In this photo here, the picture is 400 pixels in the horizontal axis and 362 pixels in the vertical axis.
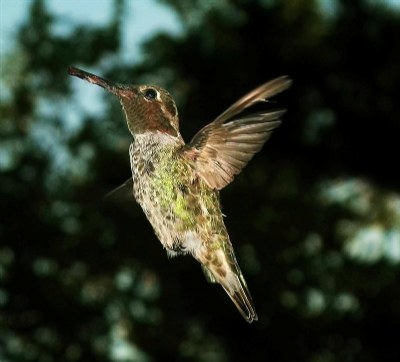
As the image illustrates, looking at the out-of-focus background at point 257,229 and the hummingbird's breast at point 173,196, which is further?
the out-of-focus background at point 257,229

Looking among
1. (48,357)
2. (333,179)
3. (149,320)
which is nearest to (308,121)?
(333,179)

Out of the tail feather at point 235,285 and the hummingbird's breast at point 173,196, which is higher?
the hummingbird's breast at point 173,196

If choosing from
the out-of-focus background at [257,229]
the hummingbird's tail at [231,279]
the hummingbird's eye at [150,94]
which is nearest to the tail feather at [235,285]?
the hummingbird's tail at [231,279]

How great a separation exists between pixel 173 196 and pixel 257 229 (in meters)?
3.51

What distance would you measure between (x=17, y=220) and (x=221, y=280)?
4.24 metres

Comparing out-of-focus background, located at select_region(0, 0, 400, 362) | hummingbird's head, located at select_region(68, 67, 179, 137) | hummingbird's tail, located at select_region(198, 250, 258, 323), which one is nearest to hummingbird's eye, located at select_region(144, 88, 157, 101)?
hummingbird's head, located at select_region(68, 67, 179, 137)

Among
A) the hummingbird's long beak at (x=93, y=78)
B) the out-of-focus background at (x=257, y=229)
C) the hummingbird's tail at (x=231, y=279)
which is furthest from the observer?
the out-of-focus background at (x=257, y=229)

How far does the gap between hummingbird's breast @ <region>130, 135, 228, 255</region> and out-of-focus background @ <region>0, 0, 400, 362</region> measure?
9.85 ft

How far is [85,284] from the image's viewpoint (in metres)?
5.33

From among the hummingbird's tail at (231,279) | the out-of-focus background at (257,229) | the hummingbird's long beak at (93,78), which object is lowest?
the out-of-focus background at (257,229)

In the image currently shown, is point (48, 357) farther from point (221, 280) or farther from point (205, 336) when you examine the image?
point (221, 280)

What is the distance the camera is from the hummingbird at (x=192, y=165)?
415 millimetres

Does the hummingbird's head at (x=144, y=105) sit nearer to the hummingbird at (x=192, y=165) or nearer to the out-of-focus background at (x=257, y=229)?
the hummingbird at (x=192, y=165)

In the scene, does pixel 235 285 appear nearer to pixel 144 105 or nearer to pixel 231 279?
pixel 231 279
